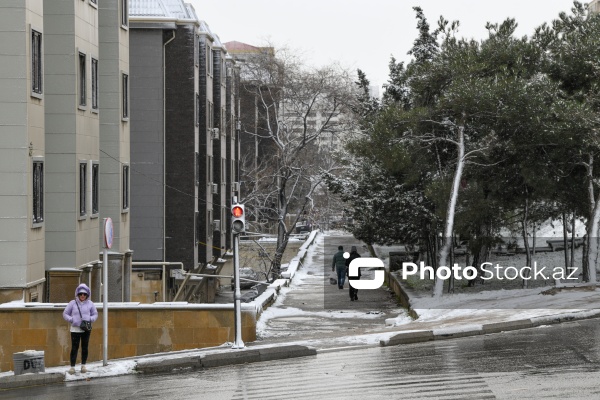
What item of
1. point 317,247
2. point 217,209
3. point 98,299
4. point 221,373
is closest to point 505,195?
point 98,299

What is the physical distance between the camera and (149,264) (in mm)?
41062

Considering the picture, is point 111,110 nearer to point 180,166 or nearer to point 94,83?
point 94,83

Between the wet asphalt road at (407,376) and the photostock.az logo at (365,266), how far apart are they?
49.6ft

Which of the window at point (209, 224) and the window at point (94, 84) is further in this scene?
the window at point (209, 224)

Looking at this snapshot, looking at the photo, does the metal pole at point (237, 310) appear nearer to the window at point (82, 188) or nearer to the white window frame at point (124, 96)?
the window at point (82, 188)

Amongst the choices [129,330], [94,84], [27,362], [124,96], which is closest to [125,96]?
[124,96]

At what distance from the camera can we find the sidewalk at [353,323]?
17.8m

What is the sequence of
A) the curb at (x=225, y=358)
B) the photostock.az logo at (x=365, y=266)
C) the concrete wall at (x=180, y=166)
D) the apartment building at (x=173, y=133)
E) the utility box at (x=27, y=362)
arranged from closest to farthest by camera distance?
the utility box at (x=27, y=362), the curb at (x=225, y=358), the photostock.az logo at (x=365, y=266), the apartment building at (x=173, y=133), the concrete wall at (x=180, y=166)

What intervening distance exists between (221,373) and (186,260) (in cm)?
3059

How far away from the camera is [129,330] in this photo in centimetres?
2102

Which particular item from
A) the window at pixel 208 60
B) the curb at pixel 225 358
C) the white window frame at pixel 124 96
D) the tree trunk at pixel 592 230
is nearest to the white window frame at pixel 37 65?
the curb at pixel 225 358

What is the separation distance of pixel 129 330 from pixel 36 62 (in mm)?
7070

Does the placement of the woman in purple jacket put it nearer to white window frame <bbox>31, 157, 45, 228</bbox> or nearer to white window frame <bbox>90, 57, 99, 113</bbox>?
white window frame <bbox>31, 157, 45, 228</bbox>

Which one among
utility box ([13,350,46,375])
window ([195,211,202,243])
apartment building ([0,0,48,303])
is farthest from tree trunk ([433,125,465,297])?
window ([195,211,202,243])
